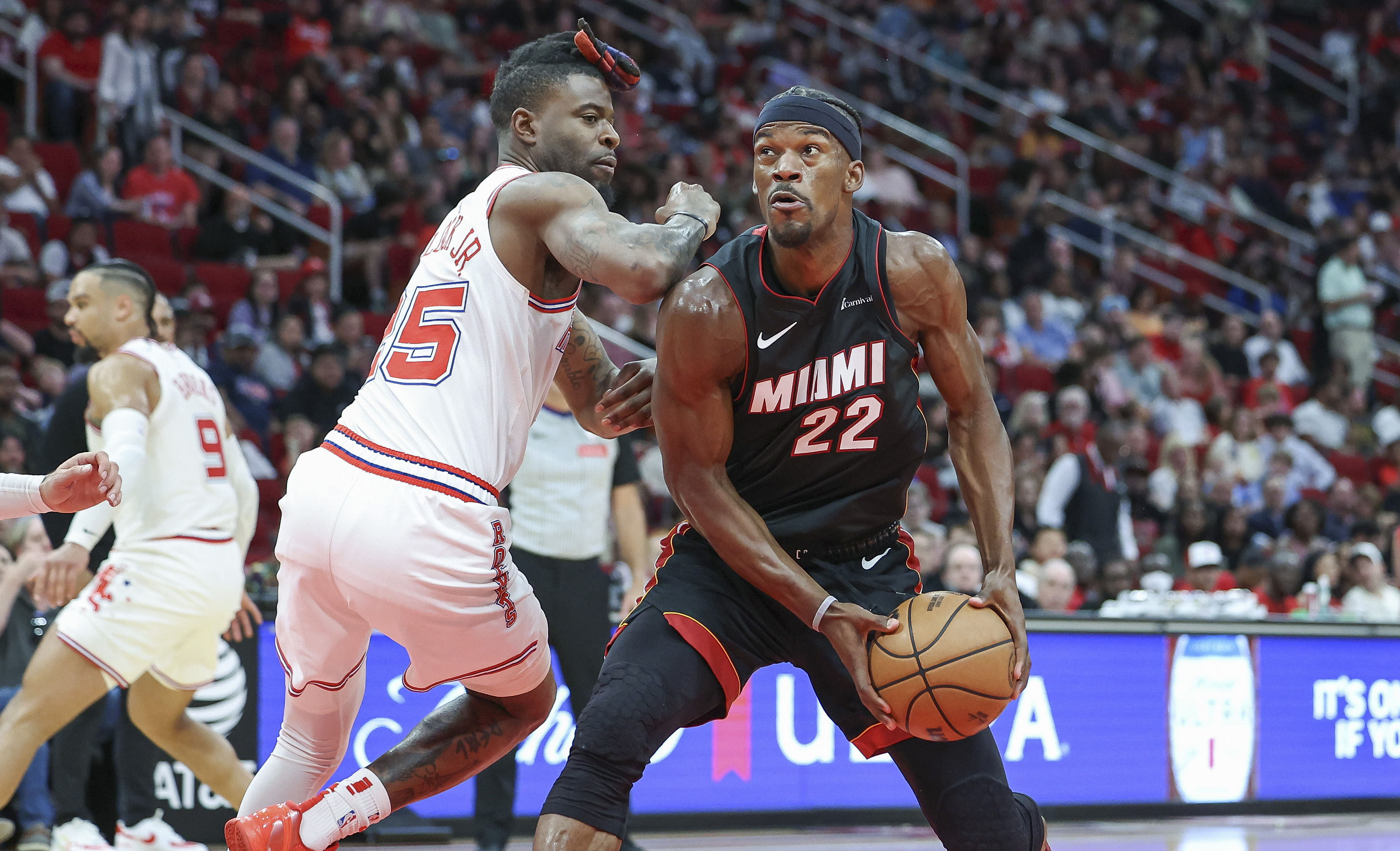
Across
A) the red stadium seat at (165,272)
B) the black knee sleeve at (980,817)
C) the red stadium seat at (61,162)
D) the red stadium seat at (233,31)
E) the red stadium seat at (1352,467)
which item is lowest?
the black knee sleeve at (980,817)

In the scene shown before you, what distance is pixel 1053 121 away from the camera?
17812 millimetres

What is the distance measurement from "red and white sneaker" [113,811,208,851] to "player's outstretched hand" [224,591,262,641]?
2.77 feet

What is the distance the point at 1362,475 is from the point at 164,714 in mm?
12195

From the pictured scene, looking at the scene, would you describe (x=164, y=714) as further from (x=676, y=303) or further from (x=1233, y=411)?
(x=1233, y=411)

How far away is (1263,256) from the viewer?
17656 mm

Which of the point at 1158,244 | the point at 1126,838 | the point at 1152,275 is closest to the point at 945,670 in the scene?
the point at 1126,838

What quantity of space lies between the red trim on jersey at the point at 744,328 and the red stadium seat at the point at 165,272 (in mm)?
8395

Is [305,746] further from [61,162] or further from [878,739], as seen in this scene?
[61,162]

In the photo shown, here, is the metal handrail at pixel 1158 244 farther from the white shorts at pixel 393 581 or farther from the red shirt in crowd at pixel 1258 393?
the white shorts at pixel 393 581

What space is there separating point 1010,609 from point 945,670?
27 centimetres

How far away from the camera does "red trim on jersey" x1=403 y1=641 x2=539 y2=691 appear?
359 centimetres

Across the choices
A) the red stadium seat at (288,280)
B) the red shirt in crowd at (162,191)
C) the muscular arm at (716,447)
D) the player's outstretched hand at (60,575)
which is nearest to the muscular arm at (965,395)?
the muscular arm at (716,447)

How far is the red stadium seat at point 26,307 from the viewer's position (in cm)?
1027

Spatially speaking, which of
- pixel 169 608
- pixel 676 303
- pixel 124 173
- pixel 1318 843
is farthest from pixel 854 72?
pixel 676 303
